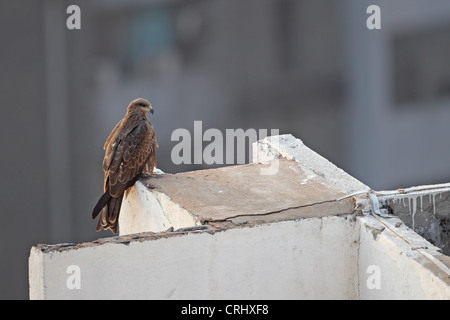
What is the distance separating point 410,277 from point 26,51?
17.5m

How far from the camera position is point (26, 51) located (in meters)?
24.1

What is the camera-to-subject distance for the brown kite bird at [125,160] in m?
10.3

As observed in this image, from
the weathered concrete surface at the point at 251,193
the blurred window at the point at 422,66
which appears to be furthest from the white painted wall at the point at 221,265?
the blurred window at the point at 422,66

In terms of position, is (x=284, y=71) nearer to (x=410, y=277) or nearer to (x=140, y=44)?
(x=140, y=44)

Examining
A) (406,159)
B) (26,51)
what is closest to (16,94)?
(26,51)

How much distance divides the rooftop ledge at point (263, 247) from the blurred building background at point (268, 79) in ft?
53.0

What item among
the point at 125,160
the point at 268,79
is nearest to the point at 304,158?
the point at 125,160

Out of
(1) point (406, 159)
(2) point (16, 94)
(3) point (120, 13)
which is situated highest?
(3) point (120, 13)

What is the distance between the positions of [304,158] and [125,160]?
1.71 m

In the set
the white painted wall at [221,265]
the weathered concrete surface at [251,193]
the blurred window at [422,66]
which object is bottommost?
the white painted wall at [221,265]

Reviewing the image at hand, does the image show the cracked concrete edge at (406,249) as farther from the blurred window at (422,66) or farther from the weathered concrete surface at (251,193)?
the blurred window at (422,66)

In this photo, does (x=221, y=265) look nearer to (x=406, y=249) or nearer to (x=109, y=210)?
(x=406, y=249)

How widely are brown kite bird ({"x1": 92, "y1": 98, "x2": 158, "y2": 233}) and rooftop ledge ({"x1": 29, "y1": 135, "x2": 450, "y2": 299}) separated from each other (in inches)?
19.3
